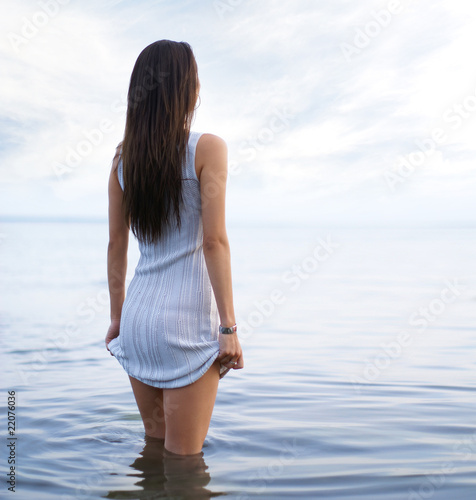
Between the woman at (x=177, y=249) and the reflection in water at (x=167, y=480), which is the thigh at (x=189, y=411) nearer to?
the woman at (x=177, y=249)

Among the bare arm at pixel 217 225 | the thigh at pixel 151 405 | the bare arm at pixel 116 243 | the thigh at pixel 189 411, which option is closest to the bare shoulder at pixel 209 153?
the bare arm at pixel 217 225

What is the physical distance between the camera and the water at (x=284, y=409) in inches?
107

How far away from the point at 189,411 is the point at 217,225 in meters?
0.73

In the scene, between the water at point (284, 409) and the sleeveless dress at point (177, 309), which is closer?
the sleeveless dress at point (177, 309)

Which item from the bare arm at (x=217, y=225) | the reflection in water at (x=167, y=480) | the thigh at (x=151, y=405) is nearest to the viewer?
the bare arm at (x=217, y=225)

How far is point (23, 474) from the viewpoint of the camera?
287cm

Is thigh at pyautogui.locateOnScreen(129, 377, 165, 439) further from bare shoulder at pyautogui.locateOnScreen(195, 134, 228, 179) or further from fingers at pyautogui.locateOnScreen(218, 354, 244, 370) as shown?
bare shoulder at pyautogui.locateOnScreen(195, 134, 228, 179)

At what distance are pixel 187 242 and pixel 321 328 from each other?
221 inches

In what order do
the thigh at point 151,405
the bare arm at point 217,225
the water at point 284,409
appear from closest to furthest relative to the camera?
the bare arm at point 217,225 → the thigh at point 151,405 → the water at point 284,409

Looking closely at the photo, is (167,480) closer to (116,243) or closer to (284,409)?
(116,243)

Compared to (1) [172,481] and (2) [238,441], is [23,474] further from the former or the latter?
(2) [238,441]

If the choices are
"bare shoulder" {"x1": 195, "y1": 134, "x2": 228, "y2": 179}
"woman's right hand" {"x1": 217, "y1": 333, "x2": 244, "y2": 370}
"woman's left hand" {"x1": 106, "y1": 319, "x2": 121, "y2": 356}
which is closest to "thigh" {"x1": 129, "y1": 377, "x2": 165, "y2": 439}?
"woman's left hand" {"x1": 106, "y1": 319, "x2": 121, "y2": 356}

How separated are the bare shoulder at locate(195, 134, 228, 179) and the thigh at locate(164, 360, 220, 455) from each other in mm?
756

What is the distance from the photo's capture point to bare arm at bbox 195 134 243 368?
2156 millimetres
